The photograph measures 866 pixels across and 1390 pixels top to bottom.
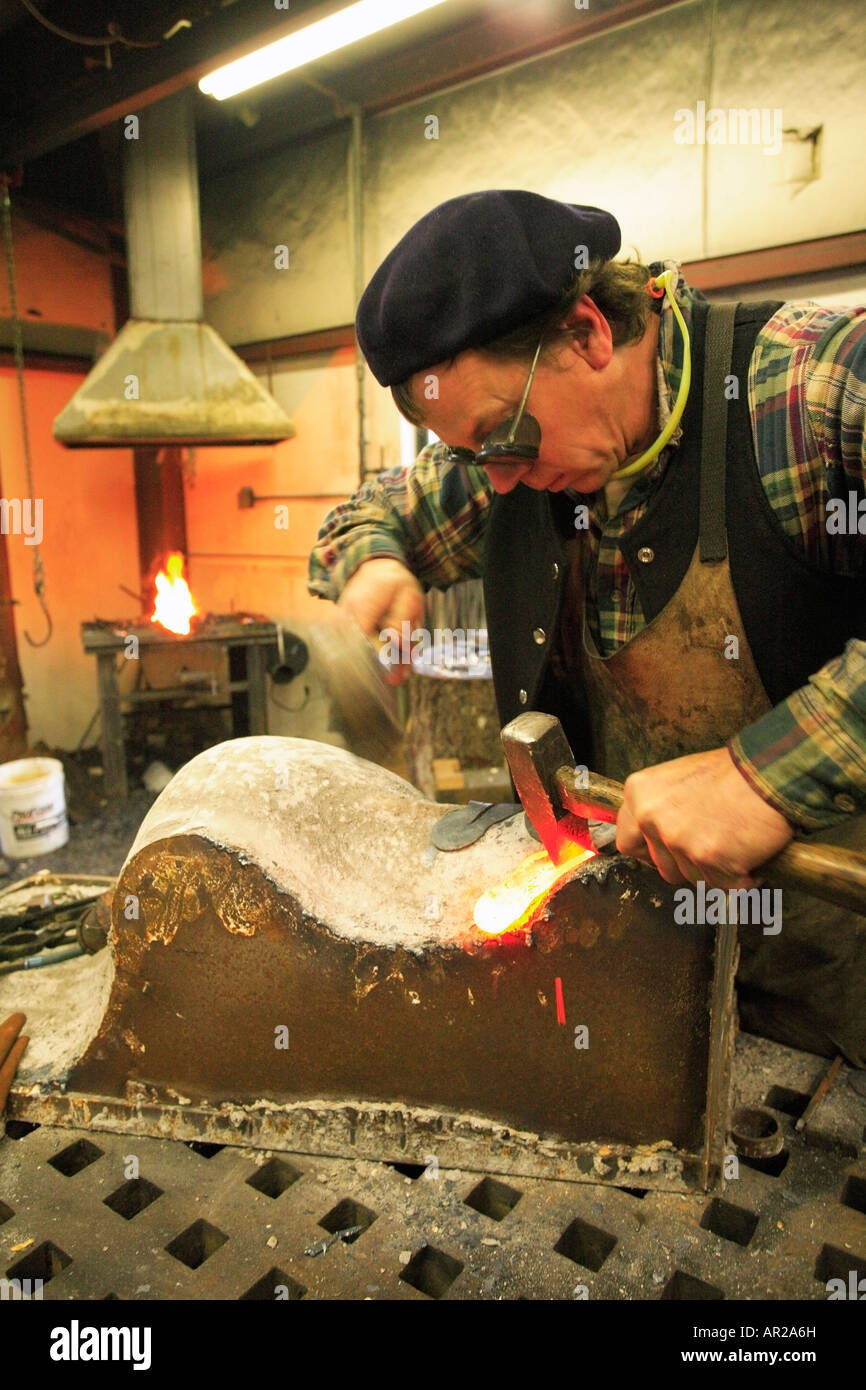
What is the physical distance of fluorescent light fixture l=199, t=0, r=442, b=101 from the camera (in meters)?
3.59

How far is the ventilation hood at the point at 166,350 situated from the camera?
5500mm

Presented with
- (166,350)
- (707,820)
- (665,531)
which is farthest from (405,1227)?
(166,350)

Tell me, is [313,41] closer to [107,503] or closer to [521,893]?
[521,893]

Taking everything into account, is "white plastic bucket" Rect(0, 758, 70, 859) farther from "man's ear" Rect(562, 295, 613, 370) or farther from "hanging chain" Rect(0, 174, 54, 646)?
Result: "man's ear" Rect(562, 295, 613, 370)

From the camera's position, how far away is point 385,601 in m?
2.09

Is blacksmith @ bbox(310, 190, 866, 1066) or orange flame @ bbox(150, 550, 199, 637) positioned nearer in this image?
blacksmith @ bbox(310, 190, 866, 1066)

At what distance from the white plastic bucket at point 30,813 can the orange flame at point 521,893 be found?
3.88 metres

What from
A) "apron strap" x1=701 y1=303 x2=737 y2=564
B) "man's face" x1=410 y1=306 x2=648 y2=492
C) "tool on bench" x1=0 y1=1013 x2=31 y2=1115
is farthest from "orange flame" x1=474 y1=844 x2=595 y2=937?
"tool on bench" x1=0 y1=1013 x2=31 y2=1115

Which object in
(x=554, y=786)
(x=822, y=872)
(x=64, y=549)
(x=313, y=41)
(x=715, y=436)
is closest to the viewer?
(x=822, y=872)

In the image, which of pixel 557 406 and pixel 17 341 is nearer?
pixel 557 406

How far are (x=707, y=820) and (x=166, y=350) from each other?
5.44 metres

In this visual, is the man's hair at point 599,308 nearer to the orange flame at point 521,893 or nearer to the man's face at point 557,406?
the man's face at point 557,406

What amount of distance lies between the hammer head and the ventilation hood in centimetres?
467
